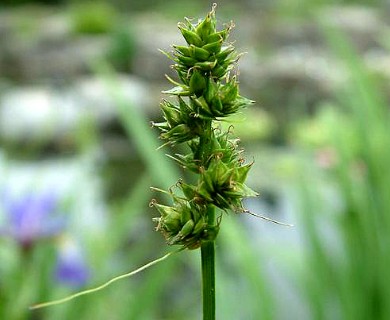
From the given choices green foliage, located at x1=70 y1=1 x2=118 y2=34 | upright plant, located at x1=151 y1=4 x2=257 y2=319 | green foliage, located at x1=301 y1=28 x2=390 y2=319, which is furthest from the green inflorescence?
green foliage, located at x1=70 y1=1 x2=118 y2=34

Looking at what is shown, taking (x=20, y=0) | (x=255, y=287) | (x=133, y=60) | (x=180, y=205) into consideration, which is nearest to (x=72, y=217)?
(x=255, y=287)

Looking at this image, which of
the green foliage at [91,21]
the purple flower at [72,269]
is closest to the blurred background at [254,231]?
the purple flower at [72,269]

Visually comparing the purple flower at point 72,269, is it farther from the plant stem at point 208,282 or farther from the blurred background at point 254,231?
the plant stem at point 208,282

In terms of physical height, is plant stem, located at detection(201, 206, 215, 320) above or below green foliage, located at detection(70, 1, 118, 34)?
below

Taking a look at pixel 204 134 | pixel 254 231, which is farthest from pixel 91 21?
pixel 204 134

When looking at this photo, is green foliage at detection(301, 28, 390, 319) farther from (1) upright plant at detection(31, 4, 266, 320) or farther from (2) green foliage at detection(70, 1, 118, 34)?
(2) green foliage at detection(70, 1, 118, 34)

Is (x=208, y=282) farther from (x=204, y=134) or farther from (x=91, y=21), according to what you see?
(x=91, y=21)

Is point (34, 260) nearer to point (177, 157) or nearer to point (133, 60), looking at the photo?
point (177, 157)
